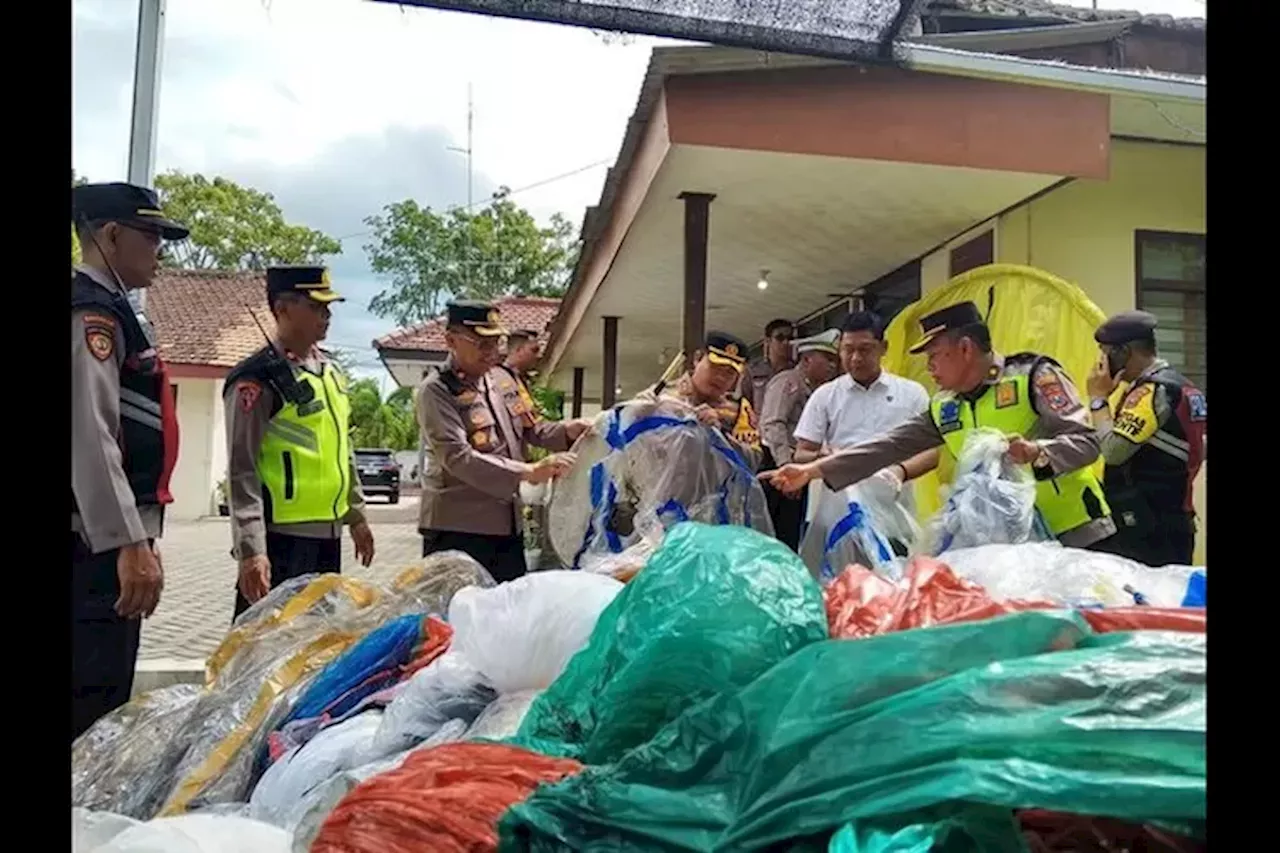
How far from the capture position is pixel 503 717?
1.99m

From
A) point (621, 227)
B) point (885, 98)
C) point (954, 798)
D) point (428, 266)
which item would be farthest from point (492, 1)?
point (428, 266)

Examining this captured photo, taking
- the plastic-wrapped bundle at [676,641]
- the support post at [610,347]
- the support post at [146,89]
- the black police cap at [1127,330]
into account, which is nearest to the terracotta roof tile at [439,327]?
Result: the support post at [610,347]

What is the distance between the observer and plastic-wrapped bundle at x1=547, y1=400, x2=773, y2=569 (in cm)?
390

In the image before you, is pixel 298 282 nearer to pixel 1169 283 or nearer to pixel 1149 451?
pixel 1149 451

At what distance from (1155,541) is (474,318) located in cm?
280

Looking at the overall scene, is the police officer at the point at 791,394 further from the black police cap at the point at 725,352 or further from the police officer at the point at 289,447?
the police officer at the point at 289,447

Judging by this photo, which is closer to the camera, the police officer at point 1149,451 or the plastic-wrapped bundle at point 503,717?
the plastic-wrapped bundle at point 503,717

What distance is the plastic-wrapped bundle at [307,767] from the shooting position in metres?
1.99

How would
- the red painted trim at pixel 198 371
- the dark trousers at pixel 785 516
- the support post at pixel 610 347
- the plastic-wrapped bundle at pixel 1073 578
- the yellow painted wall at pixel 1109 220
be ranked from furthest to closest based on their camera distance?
the red painted trim at pixel 198 371
the support post at pixel 610 347
the yellow painted wall at pixel 1109 220
the dark trousers at pixel 785 516
the plastic-wrapped bundle at pixel 1073 578

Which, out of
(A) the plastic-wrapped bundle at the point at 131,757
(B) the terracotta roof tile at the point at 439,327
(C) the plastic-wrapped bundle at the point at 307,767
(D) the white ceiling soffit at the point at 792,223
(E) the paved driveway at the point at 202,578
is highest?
(B) the terracotta roof tile at the point at 439,327

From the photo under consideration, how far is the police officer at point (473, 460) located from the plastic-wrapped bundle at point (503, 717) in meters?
1.92

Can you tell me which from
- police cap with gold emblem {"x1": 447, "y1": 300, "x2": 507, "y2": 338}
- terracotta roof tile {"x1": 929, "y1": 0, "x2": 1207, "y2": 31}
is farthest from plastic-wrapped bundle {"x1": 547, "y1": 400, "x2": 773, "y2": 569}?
terracotta roof tile {"x1": 929, "y1": 0, "x2": 1207, "y2": 31}

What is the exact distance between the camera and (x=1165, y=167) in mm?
6422
